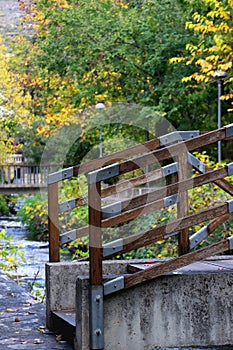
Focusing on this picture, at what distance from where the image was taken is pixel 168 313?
214 inches

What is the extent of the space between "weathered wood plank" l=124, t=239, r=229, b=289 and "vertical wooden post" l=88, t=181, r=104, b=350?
224 millimetres

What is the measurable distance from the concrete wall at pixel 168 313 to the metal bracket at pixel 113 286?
2.9 inches

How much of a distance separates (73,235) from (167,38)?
22.0 m

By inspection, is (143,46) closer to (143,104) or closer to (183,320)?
(143,104)

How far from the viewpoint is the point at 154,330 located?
5410mm

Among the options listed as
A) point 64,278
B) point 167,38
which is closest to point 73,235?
point 64,278

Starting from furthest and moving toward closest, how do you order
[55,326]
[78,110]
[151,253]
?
[78,110], [151,253], [55,326]

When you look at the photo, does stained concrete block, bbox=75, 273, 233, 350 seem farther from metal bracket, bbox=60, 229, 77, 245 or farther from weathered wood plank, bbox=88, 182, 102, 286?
metal bracket, bbox=60, 229, 77, 245

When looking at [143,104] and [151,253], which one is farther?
[143,104]

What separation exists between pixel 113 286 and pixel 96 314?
0.23 m

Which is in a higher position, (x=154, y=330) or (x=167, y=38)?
(x=167, y=38)

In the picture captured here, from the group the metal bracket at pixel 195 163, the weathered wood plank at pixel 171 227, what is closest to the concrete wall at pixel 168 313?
the weathered wood plank at pixel 171 227

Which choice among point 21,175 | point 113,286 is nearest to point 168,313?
point 113,286

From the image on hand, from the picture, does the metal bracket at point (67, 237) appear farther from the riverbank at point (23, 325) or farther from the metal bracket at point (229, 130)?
the metal bracket at point (229, 130)
